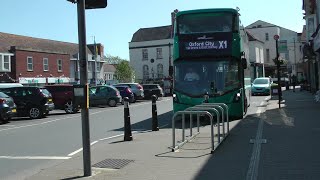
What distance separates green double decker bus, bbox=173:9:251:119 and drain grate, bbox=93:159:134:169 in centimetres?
791

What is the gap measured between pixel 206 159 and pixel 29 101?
1644cm

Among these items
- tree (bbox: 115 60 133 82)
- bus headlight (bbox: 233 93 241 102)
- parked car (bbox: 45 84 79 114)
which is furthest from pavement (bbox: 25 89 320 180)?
tree (bbox: 115 60 133 82)

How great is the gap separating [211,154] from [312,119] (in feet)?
28.6

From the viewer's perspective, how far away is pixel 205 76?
1738 centimetres

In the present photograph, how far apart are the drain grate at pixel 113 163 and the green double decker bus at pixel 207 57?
7.91 meters

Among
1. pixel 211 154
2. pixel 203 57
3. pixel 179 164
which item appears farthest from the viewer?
pixel 203 57

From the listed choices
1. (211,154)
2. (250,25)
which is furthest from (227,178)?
(250,25)

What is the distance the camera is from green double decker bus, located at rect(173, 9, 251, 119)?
673 inches

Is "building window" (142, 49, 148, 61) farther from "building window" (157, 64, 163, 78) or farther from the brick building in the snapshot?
the brick building

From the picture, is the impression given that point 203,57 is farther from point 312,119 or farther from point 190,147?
point 190,147

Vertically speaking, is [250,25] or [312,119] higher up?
[250,25]

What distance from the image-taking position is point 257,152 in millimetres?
10023

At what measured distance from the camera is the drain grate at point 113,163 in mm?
9023

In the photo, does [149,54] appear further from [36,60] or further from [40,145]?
[40,145]
